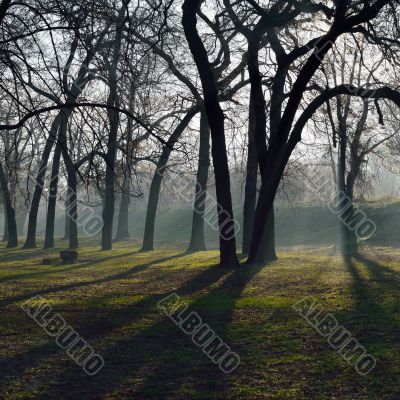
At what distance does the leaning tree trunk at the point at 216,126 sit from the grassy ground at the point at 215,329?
109 cm

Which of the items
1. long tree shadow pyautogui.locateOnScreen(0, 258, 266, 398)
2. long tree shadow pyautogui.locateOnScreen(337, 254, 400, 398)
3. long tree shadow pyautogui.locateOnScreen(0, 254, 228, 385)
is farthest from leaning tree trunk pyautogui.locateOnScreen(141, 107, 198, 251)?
long tree shadow pyautogui.locateOnScreen(0, 258, 266, 398)

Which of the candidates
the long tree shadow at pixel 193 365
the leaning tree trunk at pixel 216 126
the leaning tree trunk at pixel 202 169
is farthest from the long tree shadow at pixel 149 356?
the leaning tree trunk at pixel 202 169

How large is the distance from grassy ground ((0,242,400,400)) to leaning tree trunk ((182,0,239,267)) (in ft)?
3.58

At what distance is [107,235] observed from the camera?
3228cm

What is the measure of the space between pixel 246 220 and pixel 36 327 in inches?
540

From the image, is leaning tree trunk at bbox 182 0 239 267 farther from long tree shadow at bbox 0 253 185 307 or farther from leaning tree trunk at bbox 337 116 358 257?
leaning tree trunk at bbox 337 116 358 257

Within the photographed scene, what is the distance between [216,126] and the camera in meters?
16.0

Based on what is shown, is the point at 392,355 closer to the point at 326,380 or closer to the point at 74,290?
the point at 326,380

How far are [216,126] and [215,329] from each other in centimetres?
776

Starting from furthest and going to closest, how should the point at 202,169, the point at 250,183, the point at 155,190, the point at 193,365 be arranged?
the point at 155,190 → the point at 202,169 → the point at 250,183 → the point at 193,365

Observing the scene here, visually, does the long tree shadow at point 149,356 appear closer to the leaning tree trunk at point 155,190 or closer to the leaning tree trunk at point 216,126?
the leaning tree trunk at point 216,126

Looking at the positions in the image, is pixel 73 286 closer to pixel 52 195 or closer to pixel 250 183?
pixel 250 183

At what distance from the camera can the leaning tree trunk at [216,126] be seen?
51.1 feet

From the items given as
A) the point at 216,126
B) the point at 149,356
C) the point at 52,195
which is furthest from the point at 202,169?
the point at 149,356
